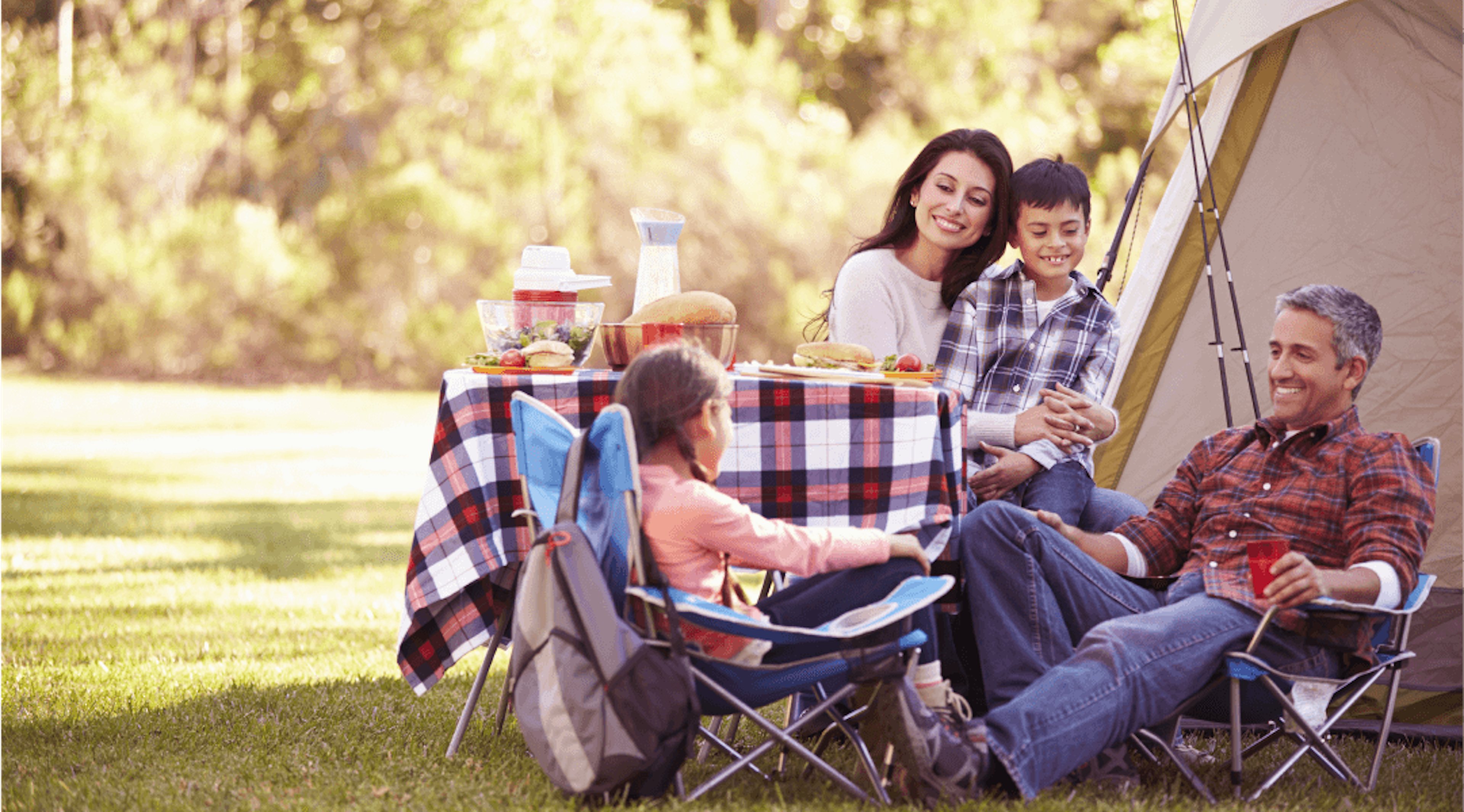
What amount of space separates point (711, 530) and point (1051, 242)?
1.34 m

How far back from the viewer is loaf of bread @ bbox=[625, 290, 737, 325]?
265cm

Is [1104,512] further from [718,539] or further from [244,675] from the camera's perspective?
[244,675]

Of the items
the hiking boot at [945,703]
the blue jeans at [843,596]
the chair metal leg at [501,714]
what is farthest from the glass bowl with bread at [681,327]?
the chair metal leg at [501,714]

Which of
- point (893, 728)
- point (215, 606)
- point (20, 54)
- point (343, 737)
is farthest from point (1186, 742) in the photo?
point (20, 54)

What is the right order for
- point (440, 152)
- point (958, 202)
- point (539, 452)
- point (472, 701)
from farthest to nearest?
point (440, 152) < point (958, 202) < point (472, 701) < point (539, 452)

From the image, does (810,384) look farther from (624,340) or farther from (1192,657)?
(1192,657)

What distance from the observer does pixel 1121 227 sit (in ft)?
12.2

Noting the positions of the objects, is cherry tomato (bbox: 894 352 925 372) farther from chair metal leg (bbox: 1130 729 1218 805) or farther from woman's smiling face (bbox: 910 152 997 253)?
chair metal leg (bbox: 1130 729 1218 805)

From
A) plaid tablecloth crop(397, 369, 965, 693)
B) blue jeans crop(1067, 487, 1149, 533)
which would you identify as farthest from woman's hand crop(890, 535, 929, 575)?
blue jeans crop(1067, 487, 1149, 533)

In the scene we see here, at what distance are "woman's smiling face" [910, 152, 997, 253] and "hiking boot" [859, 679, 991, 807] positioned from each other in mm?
1358

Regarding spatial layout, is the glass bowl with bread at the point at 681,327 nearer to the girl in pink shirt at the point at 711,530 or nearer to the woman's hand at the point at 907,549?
the girl in pink shirt at the point at 711,530

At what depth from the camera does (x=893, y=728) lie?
90.5 inches

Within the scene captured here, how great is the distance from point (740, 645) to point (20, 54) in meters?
17.3

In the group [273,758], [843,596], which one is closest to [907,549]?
[843,596]
